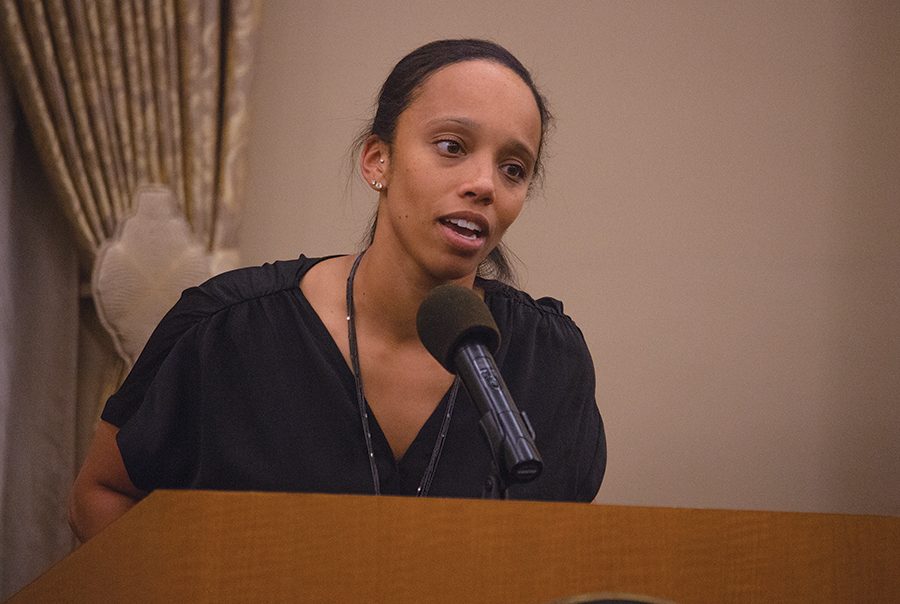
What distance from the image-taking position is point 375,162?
1.67m

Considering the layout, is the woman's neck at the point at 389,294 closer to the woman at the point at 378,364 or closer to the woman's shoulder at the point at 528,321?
the woman at the point at 378,364

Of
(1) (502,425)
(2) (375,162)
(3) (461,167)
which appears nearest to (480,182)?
(3) (461,167)

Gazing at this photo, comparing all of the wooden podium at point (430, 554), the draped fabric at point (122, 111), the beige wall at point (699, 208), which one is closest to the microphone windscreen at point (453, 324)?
the wooden podium at point (430, 554)

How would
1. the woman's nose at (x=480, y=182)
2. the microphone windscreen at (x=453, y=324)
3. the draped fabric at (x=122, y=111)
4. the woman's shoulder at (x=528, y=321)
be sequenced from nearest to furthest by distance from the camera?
1. the microphone windscreen at (x=453, y=324)
2. the woman's nose at (x=480, y=182)
3. the woman's shoulder at (x=528, y=321)
4. the draped fabric at (x=122, y=111)

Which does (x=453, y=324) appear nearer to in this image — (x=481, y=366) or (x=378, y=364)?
(x=481, y=366)

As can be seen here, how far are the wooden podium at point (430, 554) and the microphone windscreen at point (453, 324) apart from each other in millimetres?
191

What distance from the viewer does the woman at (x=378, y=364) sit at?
151 cm

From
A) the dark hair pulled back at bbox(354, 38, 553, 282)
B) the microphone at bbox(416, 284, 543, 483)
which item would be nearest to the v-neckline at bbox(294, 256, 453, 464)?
the dark hair pulled back at bbox(354, 38, 553, 282)

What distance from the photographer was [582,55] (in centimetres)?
270

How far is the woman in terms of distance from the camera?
4.97 ft

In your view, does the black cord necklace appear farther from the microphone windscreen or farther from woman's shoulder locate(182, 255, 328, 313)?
the microphone windscreen

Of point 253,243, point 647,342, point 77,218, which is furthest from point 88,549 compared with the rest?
point 647,342

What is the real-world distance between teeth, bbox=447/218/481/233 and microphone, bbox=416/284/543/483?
389 millimetres

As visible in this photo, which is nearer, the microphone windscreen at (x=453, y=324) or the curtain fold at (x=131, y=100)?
the microphone windscreen at (x=453, y=324)
